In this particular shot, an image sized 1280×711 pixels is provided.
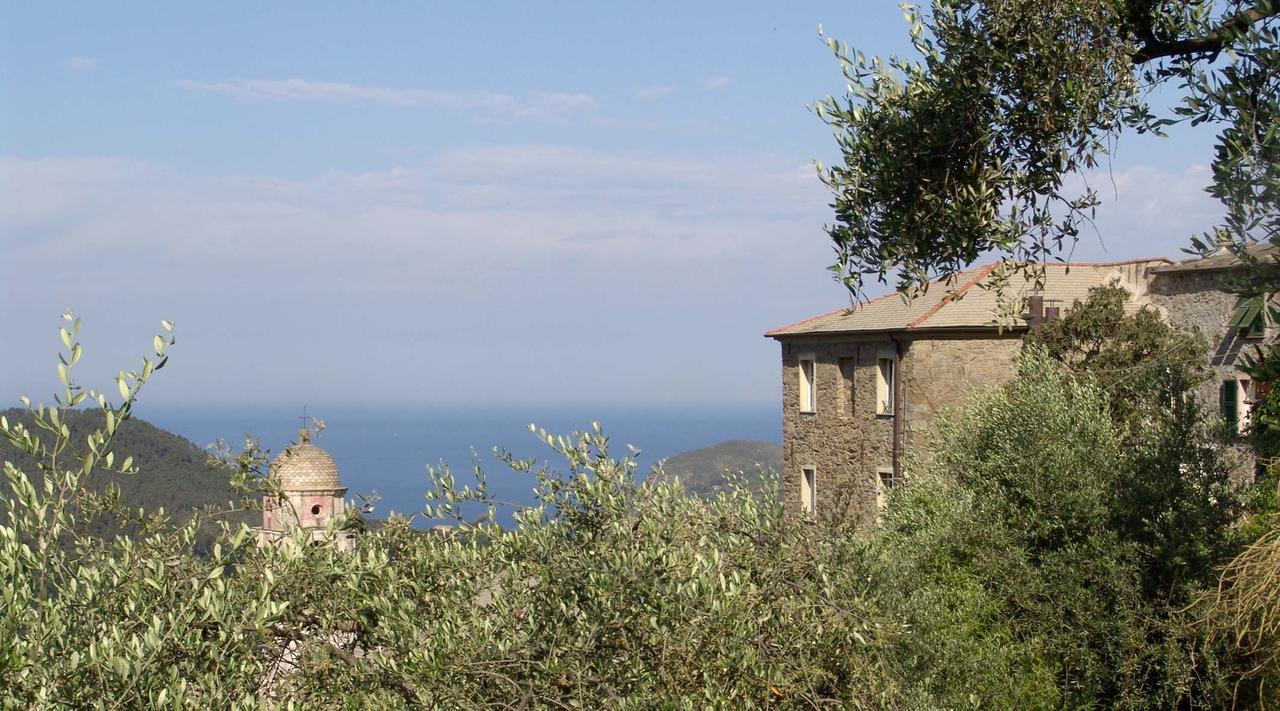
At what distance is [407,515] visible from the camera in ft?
29.9

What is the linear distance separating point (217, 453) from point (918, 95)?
5738 millimetres

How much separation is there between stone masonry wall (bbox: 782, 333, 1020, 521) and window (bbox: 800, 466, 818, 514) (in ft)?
0.52

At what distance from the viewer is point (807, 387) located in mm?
38094

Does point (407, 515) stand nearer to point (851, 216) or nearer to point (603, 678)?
point (603, 678)

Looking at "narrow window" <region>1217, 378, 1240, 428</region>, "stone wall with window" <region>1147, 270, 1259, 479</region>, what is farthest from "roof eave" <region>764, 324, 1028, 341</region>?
"narrow window" <region>1217, 378, 1240, 428</region>

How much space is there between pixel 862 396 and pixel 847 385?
3.18ft

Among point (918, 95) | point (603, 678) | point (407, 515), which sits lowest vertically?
point (603, 678)

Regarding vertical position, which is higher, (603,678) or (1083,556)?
(603,678)

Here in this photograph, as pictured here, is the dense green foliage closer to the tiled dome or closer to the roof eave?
the roof eave

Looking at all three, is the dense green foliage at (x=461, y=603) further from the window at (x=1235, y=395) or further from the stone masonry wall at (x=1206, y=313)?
the stone masonry wall at (x=1206, y=313)

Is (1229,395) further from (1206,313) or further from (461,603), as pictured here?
(461,603)

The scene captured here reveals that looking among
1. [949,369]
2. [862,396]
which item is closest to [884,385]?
[862,396]

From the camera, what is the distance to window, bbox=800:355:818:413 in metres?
37.8

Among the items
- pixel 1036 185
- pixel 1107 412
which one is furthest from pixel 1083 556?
pixel 1036 185
